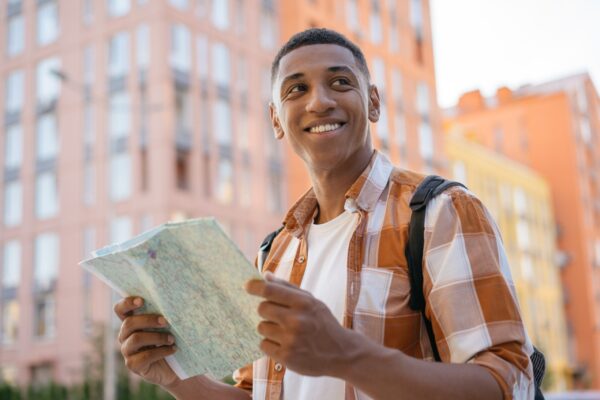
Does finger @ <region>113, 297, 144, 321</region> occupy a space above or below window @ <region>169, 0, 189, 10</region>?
below

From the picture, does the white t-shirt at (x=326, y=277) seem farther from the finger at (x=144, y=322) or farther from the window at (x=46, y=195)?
the window at (x=46, y=195)

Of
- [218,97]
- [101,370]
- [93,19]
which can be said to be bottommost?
[101,370]

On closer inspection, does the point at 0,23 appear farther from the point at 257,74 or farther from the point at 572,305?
the point at 572,305

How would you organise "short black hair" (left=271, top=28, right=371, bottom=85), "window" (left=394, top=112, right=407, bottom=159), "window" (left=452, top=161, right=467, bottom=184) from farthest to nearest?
"window" (left=452, top=161, right=467, bottom=184) < "window" (left=394, top=112, right=407, bottom=159) < "short black hair" (left=271, top=28, right=371, bottom=85)

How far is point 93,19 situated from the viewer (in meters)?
37.5

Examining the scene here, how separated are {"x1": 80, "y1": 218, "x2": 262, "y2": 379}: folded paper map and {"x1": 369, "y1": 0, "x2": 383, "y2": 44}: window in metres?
46.7

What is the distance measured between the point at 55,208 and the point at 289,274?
36279mm

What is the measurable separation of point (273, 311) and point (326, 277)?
0.55m

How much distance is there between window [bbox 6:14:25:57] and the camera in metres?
40.3

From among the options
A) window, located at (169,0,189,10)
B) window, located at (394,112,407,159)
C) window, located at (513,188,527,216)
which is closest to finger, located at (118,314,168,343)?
window, located at (169,0,189,10)

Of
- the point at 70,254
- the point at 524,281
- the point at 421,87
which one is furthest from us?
the point at 524,281

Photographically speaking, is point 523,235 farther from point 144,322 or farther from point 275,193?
point 144,322

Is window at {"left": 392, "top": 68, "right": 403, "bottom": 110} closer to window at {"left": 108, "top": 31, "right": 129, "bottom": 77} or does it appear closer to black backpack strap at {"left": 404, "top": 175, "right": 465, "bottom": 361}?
window at {"left": 108, "top": 31, "right": 129, "bottom": 77}

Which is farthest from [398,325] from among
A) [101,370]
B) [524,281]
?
[524,281]
